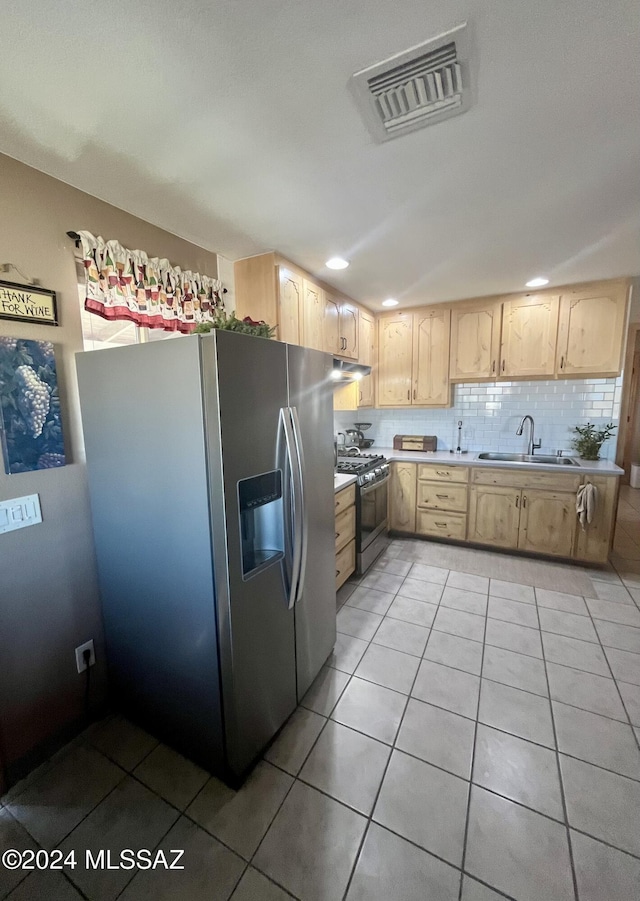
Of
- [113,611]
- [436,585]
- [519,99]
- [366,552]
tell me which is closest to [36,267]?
[113,611]

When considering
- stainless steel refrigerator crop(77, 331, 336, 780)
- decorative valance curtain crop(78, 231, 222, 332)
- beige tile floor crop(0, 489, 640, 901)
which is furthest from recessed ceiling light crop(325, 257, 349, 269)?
beige tile floor crop(0, 489, 640, 901)

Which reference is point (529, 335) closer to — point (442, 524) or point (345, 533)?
point (442, 524)

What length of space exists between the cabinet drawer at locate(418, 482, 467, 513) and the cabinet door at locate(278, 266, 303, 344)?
200 centimetres

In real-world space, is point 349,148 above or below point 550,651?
above

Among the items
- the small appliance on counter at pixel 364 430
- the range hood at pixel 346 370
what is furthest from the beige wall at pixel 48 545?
the small appliance on counter at pixel 364 430

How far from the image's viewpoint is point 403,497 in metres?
3.77

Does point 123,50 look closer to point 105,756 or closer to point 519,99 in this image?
point 519,99

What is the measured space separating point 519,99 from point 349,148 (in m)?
0.59

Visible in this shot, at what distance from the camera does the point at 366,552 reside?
124 inches

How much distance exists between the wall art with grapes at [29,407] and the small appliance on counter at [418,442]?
326 cm

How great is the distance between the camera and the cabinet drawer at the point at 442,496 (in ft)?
11.5

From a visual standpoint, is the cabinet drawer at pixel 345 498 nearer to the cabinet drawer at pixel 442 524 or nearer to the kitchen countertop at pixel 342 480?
the kitchen countertop at pixel 342 480

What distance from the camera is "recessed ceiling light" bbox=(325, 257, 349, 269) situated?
2.54 m

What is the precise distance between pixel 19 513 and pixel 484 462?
11.0 ft
